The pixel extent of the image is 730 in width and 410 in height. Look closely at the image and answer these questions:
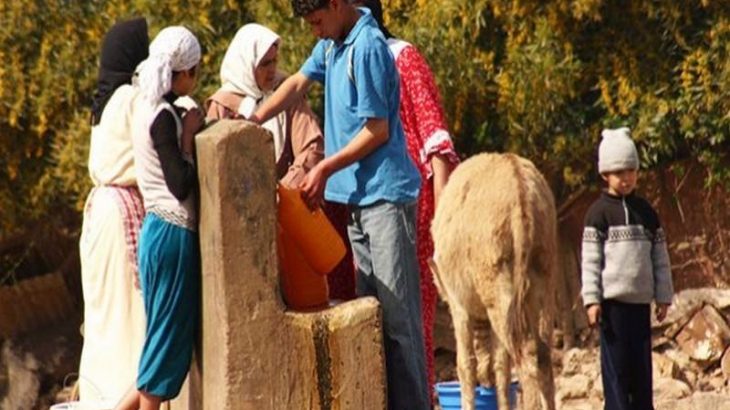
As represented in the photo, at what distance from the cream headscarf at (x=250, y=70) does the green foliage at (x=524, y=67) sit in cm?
336

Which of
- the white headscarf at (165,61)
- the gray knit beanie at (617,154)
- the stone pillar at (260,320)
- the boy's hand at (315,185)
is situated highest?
the white headscarf at (165,61)

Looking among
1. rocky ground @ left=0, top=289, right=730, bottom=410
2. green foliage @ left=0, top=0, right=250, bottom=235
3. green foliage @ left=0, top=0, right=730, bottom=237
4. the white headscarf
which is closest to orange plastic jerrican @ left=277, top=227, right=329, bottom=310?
the white headscarf

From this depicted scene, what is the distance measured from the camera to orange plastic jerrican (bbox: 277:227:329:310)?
25.0 feet

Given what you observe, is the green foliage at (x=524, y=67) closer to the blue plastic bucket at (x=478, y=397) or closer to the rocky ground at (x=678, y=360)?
the rocky ground at (x=678, y=360)

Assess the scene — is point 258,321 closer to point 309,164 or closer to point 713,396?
point 309,164

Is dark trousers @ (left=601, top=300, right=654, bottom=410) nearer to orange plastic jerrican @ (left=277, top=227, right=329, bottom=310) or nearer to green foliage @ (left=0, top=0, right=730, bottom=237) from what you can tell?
green foliage @ (left=0, top=0, right=730, bottom=237)

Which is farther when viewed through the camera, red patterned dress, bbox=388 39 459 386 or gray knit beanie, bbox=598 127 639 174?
gray knit beanie, bbox=598 127 639 174

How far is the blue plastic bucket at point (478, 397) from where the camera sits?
1012 centimetres

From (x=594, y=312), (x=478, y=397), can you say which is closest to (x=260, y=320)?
(x=478, y=397)

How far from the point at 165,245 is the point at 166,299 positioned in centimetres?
21

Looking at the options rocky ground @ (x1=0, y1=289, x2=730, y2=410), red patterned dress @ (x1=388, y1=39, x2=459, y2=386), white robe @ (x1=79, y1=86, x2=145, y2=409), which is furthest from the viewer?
rocky ground @ (x1=0, y1=289, x2=730, y2=410)

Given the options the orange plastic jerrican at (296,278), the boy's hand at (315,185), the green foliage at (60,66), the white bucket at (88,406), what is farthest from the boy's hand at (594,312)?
the green foliage at (60,66)

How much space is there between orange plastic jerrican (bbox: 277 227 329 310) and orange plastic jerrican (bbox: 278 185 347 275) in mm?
40

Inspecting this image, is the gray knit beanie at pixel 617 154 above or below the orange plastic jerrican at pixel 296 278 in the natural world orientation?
above
